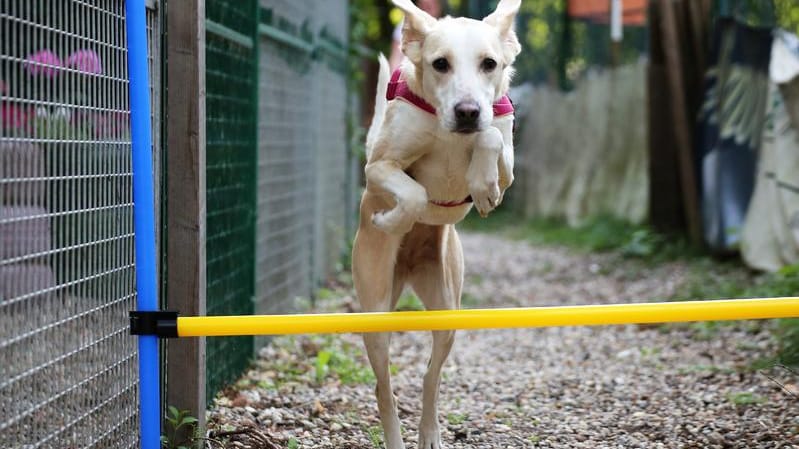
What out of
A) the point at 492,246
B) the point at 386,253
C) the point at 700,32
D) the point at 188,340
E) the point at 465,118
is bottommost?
the point at 492,246

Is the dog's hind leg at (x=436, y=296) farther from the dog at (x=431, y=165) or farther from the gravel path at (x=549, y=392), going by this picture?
the gravel path at (x=549, y=392)

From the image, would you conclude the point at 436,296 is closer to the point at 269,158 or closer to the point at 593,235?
the point at 269,158

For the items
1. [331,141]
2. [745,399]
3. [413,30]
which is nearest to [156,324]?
[413,30]

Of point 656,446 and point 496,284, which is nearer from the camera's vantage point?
point 656,446

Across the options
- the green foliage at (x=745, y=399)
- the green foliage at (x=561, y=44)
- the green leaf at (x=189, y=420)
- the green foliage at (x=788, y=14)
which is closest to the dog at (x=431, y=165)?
the green leaf at (x=189, y=420)

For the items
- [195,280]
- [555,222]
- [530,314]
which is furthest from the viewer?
[555,222]

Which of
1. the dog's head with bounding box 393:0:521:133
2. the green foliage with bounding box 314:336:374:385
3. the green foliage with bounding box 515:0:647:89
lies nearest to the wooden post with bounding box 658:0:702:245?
the green foliage with bounding box 515:0:647:89

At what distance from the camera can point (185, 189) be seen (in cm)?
414

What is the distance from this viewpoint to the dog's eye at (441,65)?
3.90m

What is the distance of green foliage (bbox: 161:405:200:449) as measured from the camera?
13.5 ft

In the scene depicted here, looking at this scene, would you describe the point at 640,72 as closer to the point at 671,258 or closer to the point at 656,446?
the point at 671,258

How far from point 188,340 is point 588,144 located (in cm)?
1243

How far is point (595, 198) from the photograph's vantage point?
15.5m

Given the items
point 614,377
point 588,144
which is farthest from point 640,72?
point 614,377
